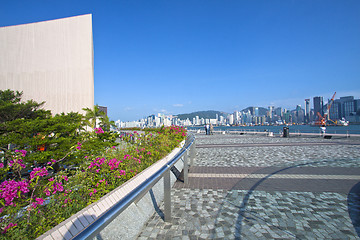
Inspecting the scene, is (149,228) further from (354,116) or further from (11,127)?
(354,116)

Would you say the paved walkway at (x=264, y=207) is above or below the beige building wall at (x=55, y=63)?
below

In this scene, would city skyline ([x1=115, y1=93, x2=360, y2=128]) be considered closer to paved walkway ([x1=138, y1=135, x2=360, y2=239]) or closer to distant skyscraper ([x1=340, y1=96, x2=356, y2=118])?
distant skyscraper ([x1=340, y1=96, x2=356, y2=118])

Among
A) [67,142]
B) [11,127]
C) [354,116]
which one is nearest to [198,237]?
[67,142]

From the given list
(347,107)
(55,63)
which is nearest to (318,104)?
(347,107)

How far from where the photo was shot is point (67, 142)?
663cm

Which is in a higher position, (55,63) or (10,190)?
(55,63)

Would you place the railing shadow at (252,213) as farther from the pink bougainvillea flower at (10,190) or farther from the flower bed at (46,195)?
the pink bougainvillea flower at (10,190)

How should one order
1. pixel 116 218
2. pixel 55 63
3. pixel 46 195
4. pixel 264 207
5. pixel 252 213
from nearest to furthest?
pixel 116 218 → pixel 46 195 → pixel 252 213 → pixel 264 207 → pixel 55 63

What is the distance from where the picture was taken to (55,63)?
47.3 ft

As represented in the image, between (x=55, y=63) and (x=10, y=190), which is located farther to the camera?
(x=55, y=63)

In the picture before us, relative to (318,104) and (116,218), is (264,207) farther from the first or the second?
(318,104)

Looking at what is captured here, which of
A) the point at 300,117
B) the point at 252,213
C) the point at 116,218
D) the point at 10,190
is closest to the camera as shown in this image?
the point at 10,190

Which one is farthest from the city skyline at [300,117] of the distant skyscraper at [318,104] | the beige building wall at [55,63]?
the beige building wall at [55,63]

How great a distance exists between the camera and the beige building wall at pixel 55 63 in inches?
562
